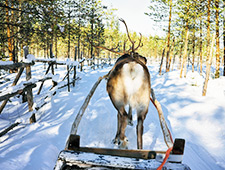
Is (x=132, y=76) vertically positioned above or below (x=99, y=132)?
above

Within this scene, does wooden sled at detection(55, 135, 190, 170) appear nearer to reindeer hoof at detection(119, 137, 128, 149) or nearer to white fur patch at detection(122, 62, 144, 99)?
white fur patch at detection(122, 62, 144, 99)

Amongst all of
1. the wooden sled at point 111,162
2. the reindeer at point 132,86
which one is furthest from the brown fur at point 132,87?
the wooden sled at point 111,162

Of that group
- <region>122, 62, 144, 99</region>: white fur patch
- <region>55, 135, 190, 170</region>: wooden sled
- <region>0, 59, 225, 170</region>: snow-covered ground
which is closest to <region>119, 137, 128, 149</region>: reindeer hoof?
<region>0, 59, 225, 170</region>: snow-covered ground

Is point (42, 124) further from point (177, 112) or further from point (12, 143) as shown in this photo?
point (177, 112)

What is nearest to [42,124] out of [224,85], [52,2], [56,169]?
[56,169]

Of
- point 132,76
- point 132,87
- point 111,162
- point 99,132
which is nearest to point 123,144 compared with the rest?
point 99,132

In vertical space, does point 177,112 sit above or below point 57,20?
below

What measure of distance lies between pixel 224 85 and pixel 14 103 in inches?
465

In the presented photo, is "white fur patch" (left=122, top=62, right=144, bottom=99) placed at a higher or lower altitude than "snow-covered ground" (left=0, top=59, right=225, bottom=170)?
higher

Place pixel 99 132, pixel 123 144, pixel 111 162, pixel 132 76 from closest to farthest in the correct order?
pixel 111 162, pixel 132 76, pixel 123 144, pixel 99 132

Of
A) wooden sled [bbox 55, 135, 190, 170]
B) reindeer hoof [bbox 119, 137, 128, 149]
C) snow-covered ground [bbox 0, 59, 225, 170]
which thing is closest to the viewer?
wooden sled [bbox 55, 135, 190, 170]

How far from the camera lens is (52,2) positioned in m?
3.88

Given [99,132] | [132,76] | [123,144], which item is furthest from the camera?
[99,132]

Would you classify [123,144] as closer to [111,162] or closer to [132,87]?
[132,87]
